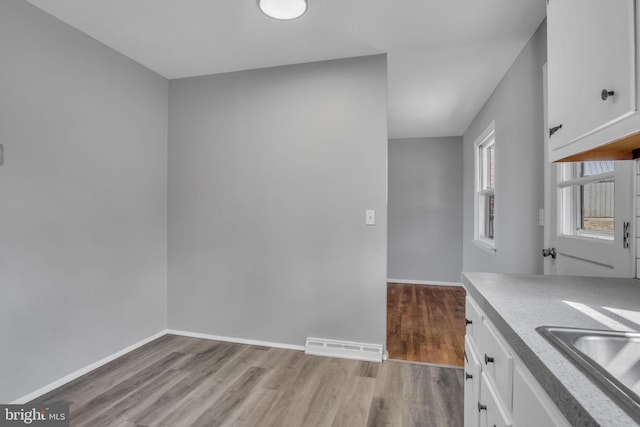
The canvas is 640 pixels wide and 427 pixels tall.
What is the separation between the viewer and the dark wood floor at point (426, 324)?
254 centimetres

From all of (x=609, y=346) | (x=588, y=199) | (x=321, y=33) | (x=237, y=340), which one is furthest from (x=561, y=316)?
(x=237, y=340)

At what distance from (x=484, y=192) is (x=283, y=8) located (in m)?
3.21

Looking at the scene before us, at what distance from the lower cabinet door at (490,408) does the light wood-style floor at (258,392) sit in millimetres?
780

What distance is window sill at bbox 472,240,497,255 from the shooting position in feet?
10.5

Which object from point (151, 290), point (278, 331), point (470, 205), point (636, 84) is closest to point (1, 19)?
point (151, 290)

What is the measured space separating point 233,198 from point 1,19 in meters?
1.73

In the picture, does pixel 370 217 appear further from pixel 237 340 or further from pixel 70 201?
pixel 70 201

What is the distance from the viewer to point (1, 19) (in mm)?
1739

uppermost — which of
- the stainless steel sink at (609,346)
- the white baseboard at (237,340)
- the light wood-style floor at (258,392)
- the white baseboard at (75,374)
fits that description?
the stainless steel sink at (609,346)

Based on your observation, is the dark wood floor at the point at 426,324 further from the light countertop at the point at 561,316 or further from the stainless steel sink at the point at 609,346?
the stainless steel sink at the point at 609,346

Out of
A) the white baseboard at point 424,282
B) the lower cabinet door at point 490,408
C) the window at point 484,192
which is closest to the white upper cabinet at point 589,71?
the lower cabinet door at point 490,408

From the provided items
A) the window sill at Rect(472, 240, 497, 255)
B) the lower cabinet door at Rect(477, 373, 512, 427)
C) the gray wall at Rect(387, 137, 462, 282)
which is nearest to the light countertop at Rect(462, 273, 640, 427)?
the lower cabinet door at Rect(477, 373, 512, 427)

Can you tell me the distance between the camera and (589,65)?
990 millimetres

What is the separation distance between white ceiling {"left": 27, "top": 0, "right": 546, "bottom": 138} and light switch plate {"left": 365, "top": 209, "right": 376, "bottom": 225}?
4.09 feet
